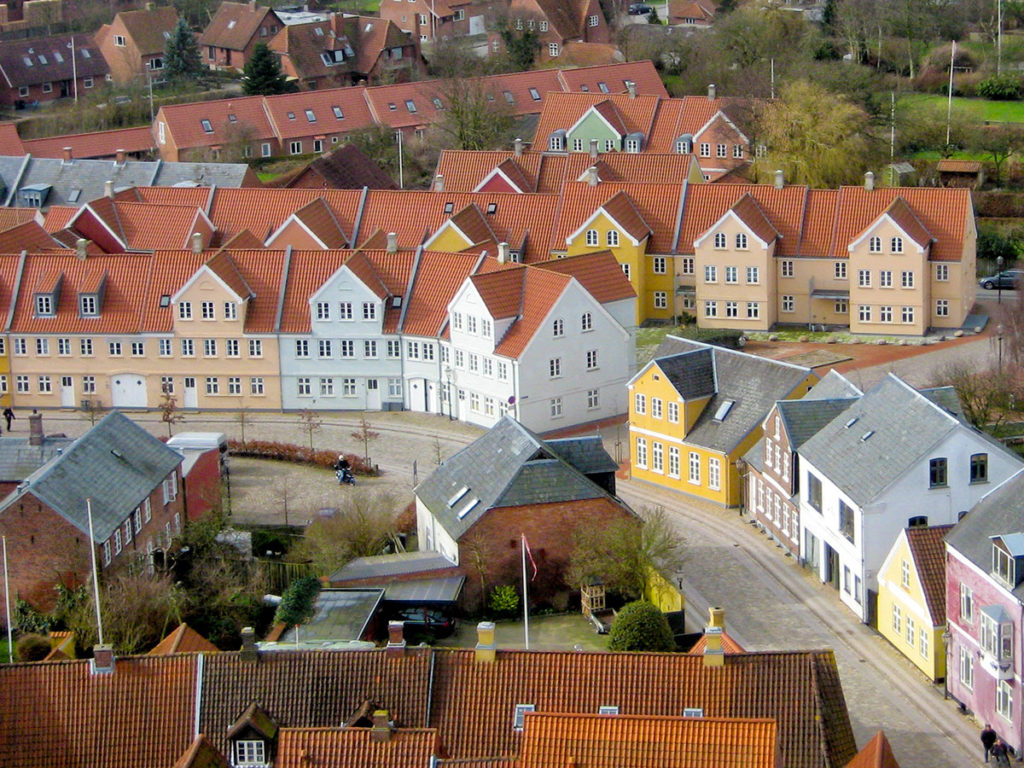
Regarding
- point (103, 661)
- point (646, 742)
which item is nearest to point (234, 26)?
point (103, 661)

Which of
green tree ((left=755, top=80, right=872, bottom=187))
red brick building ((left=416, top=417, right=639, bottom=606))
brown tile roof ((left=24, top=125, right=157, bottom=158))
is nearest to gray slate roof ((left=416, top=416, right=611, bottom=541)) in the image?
red brick building ((left=416, top=417, right=639, bottom=606))

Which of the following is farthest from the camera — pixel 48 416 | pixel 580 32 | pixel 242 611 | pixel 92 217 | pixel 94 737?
pixel 580 32

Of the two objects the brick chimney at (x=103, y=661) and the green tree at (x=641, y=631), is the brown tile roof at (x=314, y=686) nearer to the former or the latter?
the brick chimney at (x=103, y=661)

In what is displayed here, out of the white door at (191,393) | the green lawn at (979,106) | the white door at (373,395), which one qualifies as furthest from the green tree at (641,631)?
the green lawn at (979,106)

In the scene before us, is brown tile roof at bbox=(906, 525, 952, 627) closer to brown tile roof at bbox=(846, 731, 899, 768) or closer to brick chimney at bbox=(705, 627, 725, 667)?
brick chimney at bbox=(705, 627, 725, 667)

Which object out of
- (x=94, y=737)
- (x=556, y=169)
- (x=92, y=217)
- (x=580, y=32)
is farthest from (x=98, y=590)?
(x=580, y=32)

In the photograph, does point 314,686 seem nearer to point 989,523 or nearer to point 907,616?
point 907,616

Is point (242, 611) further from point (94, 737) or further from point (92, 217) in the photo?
point (92, 217)
